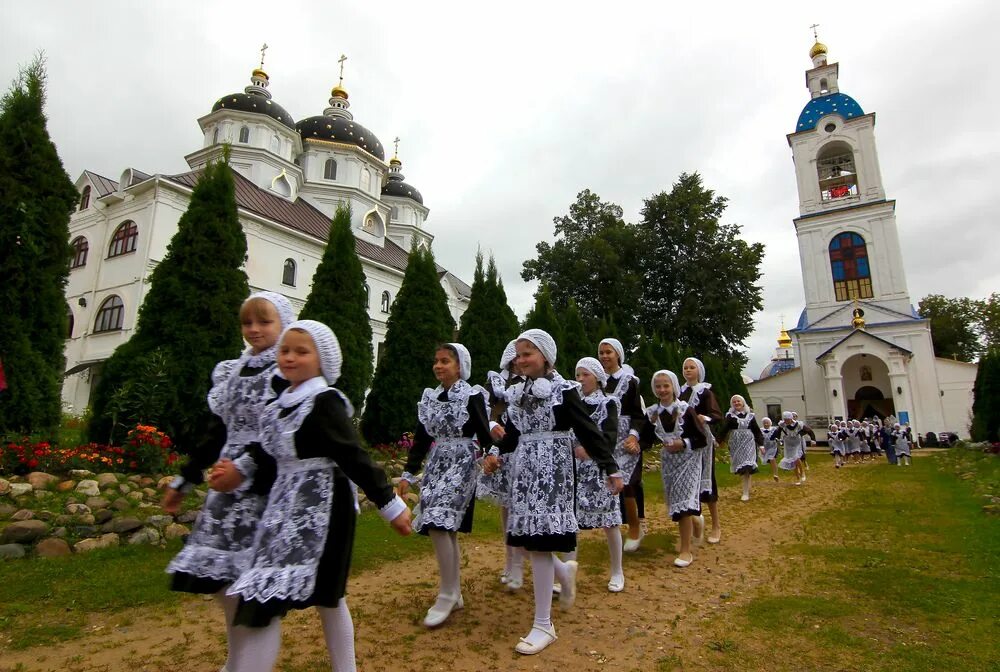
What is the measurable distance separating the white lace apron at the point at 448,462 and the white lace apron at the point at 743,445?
349 inches

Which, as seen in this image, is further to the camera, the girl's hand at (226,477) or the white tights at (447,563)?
the white tights at (447,563)

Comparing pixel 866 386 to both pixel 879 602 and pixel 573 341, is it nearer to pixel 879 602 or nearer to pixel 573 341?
pixel 573 341

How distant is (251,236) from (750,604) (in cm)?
2655

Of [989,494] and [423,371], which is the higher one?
[423,371]

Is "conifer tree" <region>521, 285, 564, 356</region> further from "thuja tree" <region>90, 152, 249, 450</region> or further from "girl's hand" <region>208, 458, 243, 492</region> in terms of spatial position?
"girl's hand" <region>208, 458, 243, 492</region>

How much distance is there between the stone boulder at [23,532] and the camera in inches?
205

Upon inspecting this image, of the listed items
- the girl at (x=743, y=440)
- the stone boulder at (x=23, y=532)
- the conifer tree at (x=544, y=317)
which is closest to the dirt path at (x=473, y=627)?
the stone boulder at (x=23, y=532)

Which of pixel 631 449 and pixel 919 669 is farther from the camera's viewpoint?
pixel 631 449

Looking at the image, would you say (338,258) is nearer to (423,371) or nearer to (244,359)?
(423,371)

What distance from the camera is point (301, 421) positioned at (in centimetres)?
238

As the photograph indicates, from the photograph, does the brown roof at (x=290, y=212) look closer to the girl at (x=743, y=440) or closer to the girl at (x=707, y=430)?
the girl at (x=743, y=440)

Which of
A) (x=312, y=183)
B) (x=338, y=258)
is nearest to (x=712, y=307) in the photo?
(x=338, y=258)

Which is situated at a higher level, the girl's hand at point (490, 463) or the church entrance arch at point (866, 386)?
the church entrance arch at point (866, 386)

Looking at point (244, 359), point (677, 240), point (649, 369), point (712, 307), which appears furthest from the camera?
point (677, 240)
